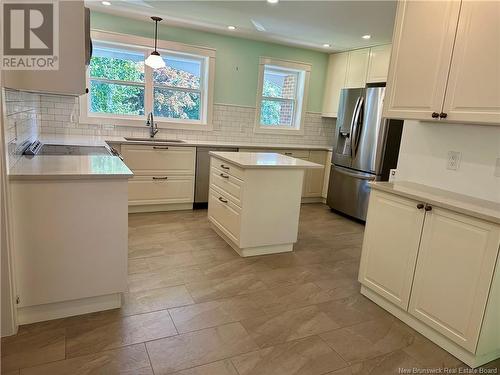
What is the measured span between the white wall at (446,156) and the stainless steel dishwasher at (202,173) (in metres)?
2.48

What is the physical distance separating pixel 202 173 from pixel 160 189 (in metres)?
0.57

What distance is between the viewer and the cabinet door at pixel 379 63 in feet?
14.8

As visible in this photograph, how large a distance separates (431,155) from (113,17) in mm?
3898

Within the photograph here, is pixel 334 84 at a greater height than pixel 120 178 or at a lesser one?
greater

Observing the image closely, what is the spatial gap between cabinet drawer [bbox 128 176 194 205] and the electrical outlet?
118 inches

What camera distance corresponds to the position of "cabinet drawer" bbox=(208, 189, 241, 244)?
10.3 feet

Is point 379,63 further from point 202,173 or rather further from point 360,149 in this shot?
point 202,173

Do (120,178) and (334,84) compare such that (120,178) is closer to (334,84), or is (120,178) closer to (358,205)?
(358,205)

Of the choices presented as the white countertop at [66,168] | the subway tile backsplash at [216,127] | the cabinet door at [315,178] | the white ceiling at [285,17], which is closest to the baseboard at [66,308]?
the white countertop at [66,168]

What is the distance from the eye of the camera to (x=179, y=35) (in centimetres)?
458

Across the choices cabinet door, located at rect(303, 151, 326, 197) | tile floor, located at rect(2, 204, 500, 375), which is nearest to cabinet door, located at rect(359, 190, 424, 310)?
tile floor, located at rect(2, 204, 500, 375)

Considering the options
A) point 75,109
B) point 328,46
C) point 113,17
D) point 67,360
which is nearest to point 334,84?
point 328,46

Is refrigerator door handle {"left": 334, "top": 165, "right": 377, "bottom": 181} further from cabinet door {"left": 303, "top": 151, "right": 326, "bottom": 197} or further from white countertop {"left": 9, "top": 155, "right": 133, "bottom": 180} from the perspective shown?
white countertop {"left": 9, "top": 155, "right": 133, "bottom": 180}

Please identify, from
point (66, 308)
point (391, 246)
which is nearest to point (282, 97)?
point (391, 246)
